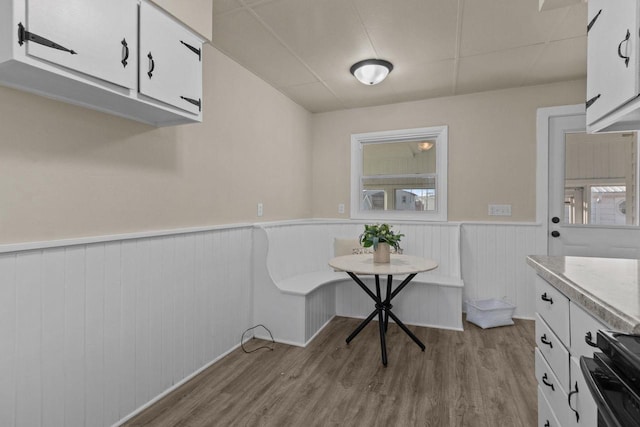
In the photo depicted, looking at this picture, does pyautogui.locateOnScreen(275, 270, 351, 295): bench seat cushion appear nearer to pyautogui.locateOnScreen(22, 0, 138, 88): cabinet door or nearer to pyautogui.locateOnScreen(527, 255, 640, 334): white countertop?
pyautogui.locateOnScreen(527, 255, 640, 334): white countertop

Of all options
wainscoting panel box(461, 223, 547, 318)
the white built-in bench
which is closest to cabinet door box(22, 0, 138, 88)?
the white built-in bench

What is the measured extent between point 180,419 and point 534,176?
11.9 ft

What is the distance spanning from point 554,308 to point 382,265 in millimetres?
1391

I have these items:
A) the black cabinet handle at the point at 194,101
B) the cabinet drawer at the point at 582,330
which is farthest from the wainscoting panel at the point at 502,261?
the black cabinet handle at the point at 194,101

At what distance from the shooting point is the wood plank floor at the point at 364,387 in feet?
5.90

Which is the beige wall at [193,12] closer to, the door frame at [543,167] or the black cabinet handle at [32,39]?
the black cabinet handle at [32,39]

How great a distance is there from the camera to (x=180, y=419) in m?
1.79

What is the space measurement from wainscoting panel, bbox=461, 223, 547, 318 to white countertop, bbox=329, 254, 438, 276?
1.06 m

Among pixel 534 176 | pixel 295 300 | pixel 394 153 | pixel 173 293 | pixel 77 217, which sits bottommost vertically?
pixel 295 300

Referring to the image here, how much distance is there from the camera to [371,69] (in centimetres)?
275

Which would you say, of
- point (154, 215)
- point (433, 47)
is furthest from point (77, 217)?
point (433, 47)

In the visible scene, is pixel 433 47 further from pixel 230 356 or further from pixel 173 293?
pixel 230 356

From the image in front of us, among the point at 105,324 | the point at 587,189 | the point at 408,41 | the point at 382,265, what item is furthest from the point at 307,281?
the point at 587,189

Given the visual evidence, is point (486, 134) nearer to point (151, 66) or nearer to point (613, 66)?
point (613, 66)
